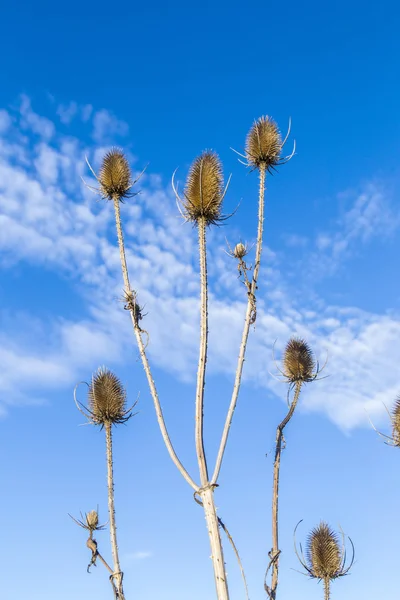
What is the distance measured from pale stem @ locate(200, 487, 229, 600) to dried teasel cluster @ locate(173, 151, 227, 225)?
14.6 feet

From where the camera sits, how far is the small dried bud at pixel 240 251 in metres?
11.2

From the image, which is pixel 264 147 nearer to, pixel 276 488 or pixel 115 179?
pixel 115 179

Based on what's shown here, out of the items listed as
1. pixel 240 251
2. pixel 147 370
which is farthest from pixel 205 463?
pixel 240 251

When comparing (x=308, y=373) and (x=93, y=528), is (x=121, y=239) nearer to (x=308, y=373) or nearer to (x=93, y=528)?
(x=308, y=373)

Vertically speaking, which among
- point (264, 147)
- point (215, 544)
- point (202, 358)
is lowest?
point (215, 544)

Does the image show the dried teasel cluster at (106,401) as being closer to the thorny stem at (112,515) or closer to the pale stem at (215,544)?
the thorny stem at (112,515)

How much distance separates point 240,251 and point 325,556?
843cm

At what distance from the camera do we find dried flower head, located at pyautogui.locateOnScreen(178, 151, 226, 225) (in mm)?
11367

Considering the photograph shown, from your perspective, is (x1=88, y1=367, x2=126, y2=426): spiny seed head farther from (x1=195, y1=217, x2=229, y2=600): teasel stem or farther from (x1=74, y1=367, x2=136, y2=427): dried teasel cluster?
(x1=195, y1=217, x2=229, y2=600): teasel stem

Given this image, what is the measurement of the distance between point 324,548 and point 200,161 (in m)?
9.50

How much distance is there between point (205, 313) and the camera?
1034cm

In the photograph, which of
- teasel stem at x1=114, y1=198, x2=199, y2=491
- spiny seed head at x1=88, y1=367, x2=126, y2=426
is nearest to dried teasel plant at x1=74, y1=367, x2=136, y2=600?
spiny seed head at x1=88, y1=367, x2=126, y2=426

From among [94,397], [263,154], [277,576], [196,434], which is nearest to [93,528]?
[94,397]

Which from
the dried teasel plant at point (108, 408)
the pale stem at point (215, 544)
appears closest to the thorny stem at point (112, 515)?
the dried teasel plant at point (108, 408)
